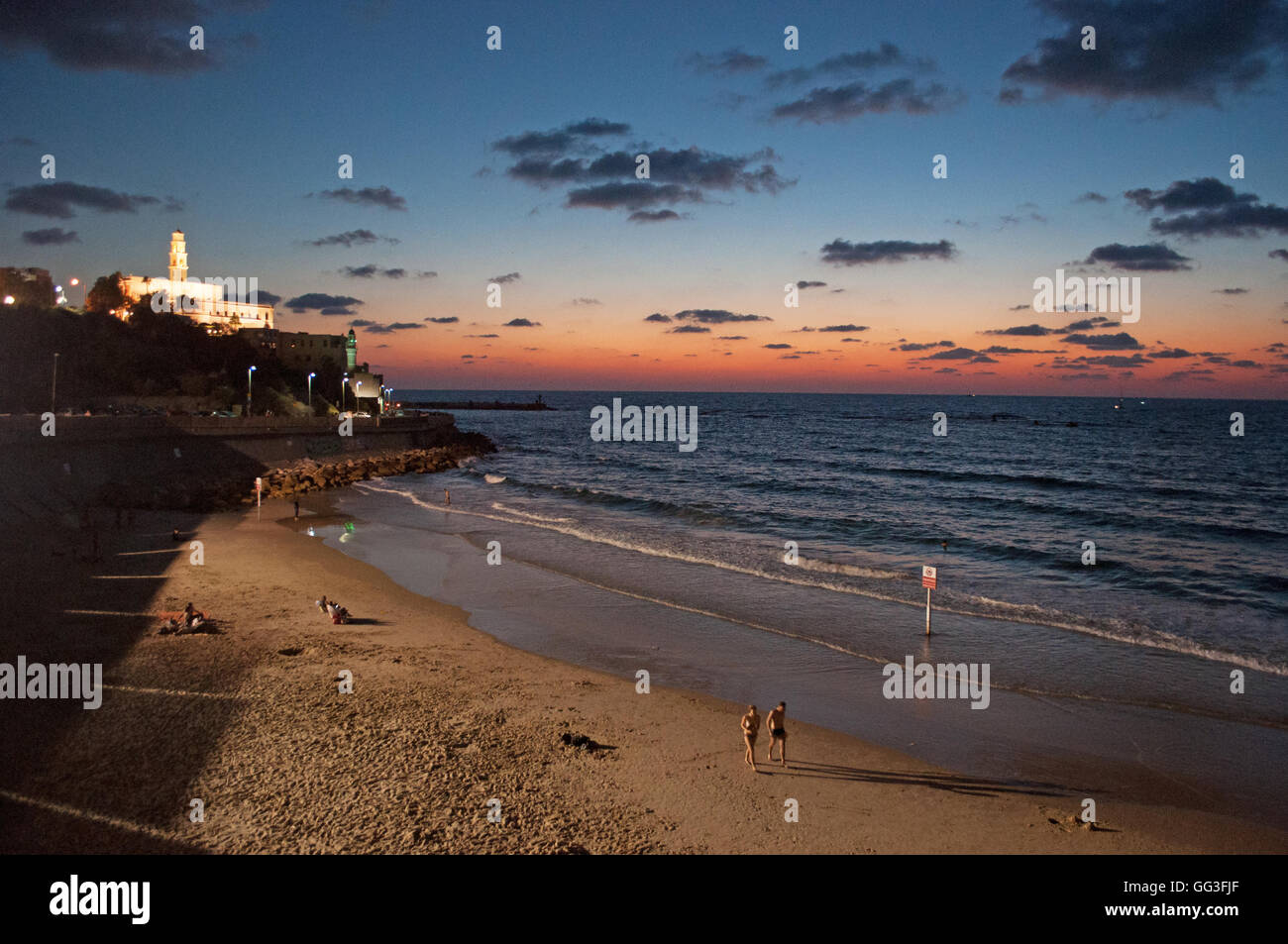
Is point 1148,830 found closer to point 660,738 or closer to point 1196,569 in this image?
point 660,738

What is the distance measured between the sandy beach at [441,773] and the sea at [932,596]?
1.34 meters

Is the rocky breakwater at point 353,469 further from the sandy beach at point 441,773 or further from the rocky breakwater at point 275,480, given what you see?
the sandy beach at point 441,773

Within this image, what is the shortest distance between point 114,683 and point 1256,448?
4340 inches

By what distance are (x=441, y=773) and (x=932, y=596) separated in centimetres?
1761

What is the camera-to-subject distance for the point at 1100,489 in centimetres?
5153

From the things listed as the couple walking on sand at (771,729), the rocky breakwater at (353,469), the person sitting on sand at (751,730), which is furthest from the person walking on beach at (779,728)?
the rocky breakwater at (353,469)

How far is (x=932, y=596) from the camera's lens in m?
23.9

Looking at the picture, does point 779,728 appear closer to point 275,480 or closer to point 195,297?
point 275,480

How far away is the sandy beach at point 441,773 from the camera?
9969 mm

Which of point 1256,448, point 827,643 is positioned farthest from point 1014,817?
point 1256,448

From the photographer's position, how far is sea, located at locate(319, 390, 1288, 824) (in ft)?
46.0

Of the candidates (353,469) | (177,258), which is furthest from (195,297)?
(353,469)

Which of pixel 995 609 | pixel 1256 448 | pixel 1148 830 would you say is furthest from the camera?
pixel 1256 448

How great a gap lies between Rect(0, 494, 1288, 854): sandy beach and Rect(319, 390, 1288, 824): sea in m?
1.34
